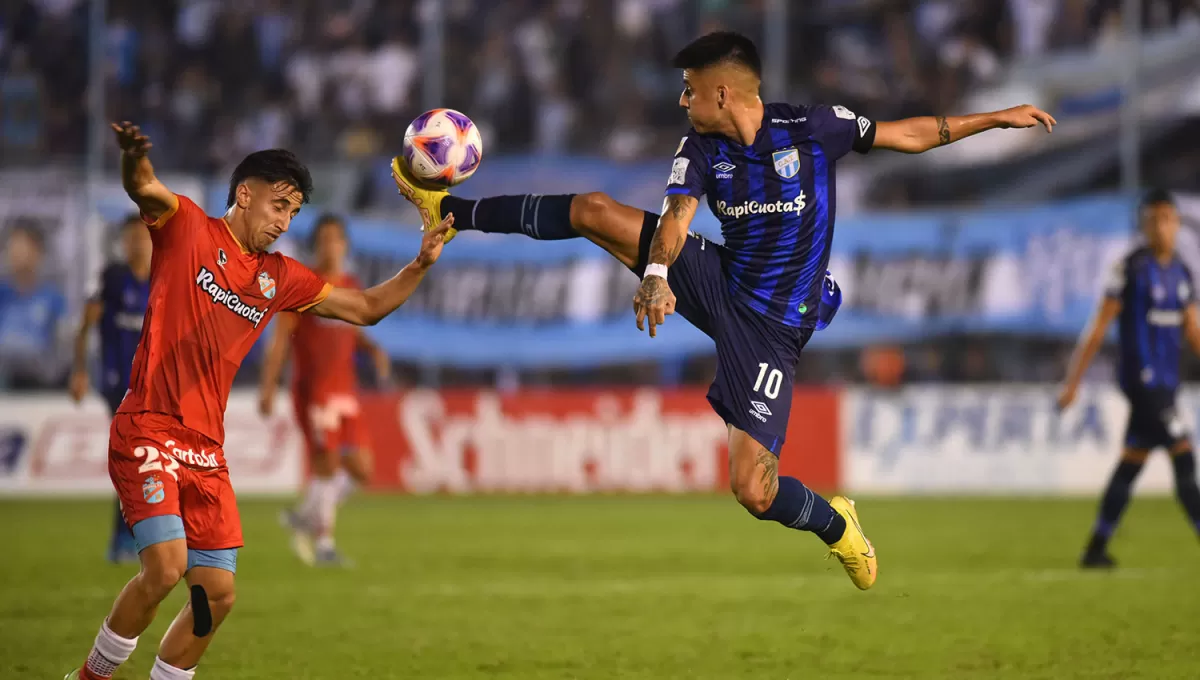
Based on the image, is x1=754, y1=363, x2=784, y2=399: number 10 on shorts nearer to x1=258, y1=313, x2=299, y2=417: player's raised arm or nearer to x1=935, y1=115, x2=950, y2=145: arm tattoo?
x1=935, y1=115, x2=950, y2=145: arm tattoo

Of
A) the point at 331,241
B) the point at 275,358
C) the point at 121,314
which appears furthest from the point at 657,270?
the point at 275,358

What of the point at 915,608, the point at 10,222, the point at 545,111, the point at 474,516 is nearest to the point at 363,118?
the point at 545,111

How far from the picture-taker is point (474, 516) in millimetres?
17250

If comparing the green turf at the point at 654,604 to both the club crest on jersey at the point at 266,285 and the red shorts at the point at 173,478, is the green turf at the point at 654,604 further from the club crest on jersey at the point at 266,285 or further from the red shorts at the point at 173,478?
the club crest on jersey at the point at 266,285

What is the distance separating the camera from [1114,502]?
36.5 ft

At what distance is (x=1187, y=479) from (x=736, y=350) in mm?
5659

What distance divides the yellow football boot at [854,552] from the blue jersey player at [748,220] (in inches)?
6.5

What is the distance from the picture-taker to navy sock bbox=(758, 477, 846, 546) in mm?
7203

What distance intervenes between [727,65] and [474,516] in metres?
11.1

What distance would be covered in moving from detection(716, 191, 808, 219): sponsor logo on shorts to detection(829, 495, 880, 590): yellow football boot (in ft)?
4.89

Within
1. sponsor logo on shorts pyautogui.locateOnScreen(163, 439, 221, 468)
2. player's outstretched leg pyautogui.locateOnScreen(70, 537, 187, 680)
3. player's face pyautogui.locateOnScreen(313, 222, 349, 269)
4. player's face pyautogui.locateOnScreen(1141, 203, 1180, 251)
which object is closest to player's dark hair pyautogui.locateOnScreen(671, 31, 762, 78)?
sponsor logo on shorts pyautogui.locateOnScreen(163, 439, 221, 468)

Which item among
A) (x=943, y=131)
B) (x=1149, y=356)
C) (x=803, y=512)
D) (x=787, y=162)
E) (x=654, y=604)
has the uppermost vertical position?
(x=943, y=131)

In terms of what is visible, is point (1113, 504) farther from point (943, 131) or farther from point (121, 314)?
point (121, 314)

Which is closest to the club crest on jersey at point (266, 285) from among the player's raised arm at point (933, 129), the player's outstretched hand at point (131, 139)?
the player's outstretched hand at point (131, 139)
